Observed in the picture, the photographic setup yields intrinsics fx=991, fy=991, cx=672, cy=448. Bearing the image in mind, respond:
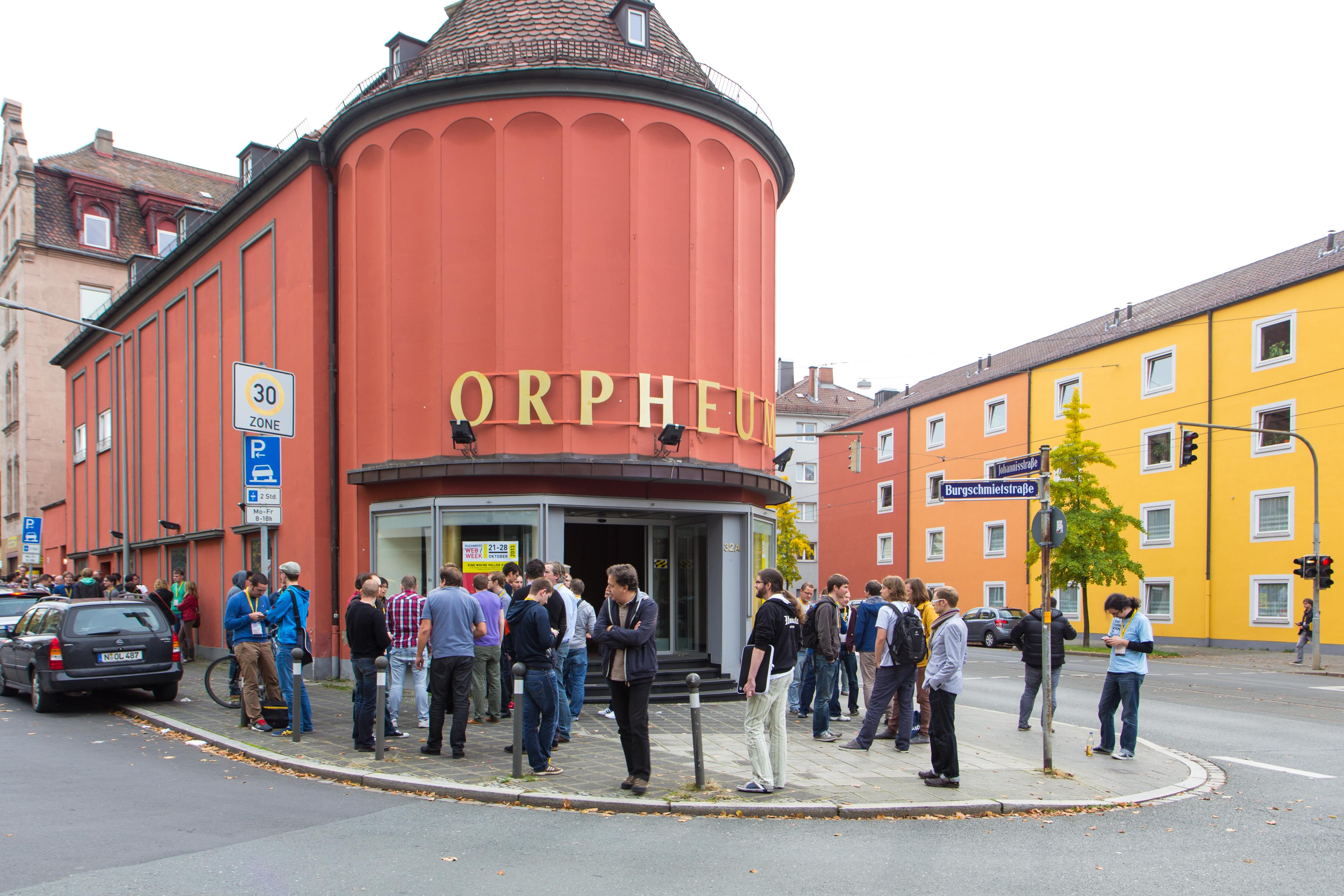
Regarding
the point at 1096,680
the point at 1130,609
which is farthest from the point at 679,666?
the point at 1096,680

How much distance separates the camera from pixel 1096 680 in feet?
66.3

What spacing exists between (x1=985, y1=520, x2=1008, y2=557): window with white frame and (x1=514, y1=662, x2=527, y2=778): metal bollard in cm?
3703

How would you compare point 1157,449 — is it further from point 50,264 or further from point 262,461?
point 50,264

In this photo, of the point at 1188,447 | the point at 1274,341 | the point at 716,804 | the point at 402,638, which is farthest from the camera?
the point at 1274,341

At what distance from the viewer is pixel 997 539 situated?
4316 centimetres

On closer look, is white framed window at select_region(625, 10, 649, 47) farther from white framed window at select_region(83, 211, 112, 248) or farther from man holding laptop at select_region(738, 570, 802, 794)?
white framed window at select_region(83, 211, 112, 248)

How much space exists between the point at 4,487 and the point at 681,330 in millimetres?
Answer: 42371

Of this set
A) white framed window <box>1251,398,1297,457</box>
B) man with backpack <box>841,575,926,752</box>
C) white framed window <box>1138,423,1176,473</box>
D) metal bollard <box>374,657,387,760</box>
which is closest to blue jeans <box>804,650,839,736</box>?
man with backpack <box>841,575,926,752</box>

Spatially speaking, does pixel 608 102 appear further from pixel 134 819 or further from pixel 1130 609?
pixel 134 819

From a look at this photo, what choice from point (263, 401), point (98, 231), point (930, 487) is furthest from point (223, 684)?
point (930, 487)

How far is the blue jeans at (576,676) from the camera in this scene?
37.5ft

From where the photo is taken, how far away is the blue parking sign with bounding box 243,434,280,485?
11172 millimetres

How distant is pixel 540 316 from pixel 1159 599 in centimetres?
2841

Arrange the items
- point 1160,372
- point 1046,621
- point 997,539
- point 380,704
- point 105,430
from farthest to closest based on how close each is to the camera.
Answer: point 997,539
point 1160,372
point 105,430
point 1046,621
point 380,704
